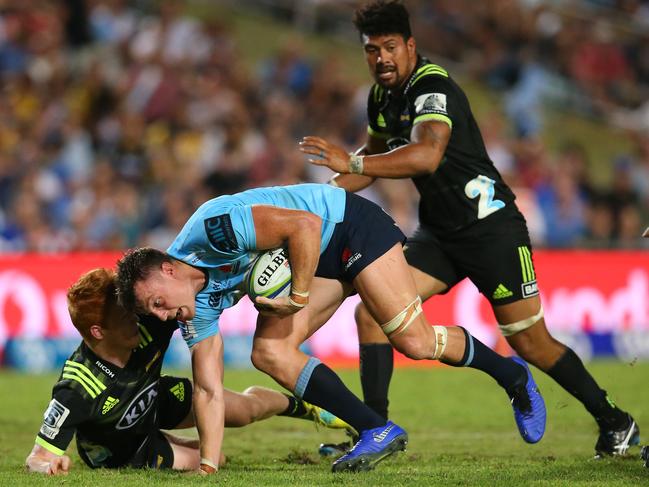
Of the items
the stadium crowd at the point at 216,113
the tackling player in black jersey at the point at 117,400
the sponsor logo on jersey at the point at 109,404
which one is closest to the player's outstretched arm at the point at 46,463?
the tackling player in black jersey at the point at 117,400

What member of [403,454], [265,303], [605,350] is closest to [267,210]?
[265,303]

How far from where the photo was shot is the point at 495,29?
19.1 m

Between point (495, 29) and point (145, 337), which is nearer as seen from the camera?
point (145, 337)

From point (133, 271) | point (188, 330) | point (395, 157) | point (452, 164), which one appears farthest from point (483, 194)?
point (133, 271)

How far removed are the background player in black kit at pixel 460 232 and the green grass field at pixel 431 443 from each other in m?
0.57

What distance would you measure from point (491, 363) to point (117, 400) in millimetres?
2389

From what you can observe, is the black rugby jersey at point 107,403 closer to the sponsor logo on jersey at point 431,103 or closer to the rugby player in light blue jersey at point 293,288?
the rugby player in light blue jersey at point 293,288

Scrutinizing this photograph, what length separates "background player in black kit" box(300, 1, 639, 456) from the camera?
748cm

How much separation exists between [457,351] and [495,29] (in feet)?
42.7

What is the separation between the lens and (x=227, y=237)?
623 centimetres

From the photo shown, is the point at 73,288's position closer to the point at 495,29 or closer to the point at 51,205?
the point at 51,205


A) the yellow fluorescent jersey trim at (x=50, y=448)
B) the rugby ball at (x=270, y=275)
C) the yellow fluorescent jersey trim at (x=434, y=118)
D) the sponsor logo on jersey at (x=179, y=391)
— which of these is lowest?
the yellow fluorescent jersey trim at (x=50, y=448)

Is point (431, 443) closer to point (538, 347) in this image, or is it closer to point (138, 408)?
point (538, 347)

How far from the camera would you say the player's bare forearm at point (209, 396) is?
6.60 metres
